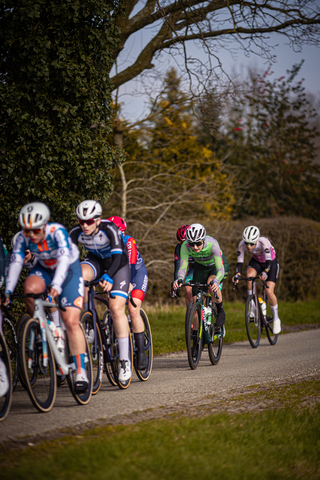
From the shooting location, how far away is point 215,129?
12258 mm

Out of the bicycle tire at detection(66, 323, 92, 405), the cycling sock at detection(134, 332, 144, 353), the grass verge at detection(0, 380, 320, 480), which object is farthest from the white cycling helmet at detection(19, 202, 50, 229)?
the cycling sock at detection(134, 332, 144, 353)

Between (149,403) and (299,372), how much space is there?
2.82m

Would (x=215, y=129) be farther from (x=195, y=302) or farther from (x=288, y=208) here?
(x=288, y=208)

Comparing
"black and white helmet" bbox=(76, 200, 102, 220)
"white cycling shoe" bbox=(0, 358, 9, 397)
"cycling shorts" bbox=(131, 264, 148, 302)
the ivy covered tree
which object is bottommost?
"white cycling shoe" bbox=(0, 358, 9, 397)

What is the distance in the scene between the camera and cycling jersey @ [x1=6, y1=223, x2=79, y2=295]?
16.5 ft

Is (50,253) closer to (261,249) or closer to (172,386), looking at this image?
(172,386)

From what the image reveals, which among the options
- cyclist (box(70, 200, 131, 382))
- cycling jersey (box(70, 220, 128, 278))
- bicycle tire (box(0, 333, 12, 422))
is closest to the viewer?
bicycle tire (box(0, 333, 12, 422))

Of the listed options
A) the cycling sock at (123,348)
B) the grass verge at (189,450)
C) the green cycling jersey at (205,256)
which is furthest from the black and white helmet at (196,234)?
the grass verge at (189,450)

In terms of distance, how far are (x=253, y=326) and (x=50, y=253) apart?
615 cm

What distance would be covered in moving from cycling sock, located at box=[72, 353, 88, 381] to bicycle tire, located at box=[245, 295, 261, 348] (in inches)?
213

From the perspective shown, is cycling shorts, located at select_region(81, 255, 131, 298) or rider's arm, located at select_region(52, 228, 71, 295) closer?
rider's arm, located at select_region(52, 228, 71, 295)

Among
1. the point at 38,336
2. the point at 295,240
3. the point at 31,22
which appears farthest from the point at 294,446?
the point at 295,240

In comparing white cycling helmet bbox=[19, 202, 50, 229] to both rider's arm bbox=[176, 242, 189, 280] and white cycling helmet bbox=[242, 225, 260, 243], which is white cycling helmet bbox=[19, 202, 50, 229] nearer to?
rider's arm bbox=[176, 242, 189, 280]

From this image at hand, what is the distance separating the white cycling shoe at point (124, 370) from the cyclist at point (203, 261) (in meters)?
1.84
